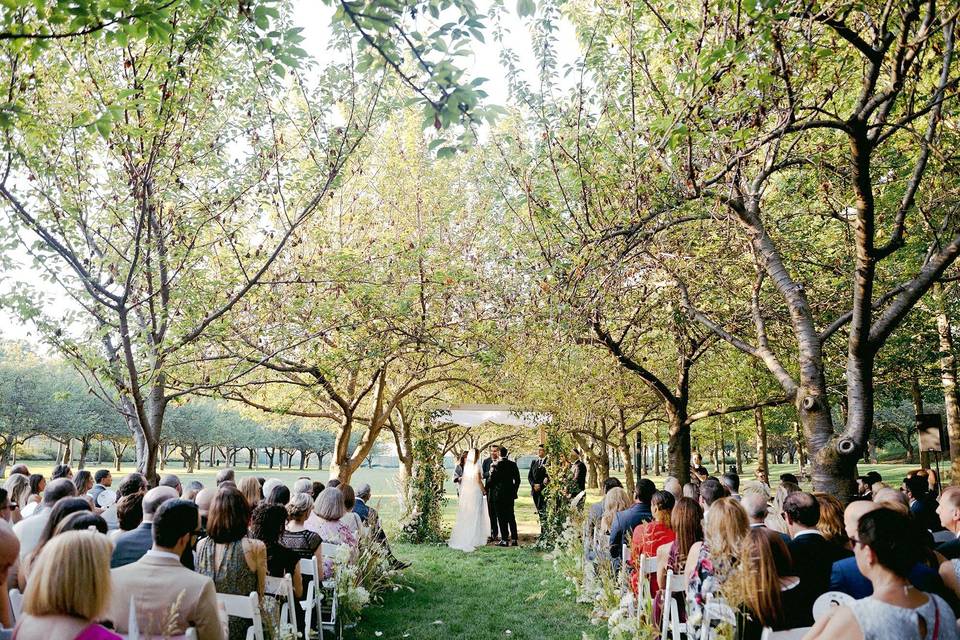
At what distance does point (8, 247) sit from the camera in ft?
22.3

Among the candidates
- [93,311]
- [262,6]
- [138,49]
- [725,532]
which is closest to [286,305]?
[93,311]

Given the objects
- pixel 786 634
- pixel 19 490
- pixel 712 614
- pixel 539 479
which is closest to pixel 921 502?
pixel 712 614

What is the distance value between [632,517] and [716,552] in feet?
9.97

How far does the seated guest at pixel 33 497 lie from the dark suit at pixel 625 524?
614cm

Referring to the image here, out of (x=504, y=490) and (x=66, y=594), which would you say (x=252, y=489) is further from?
(x=504, y=490)

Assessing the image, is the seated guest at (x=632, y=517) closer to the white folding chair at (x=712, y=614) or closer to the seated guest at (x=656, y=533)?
the seated guest at (x=656, y=533)

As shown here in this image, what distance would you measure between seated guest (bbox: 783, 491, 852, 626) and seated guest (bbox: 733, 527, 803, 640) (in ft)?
0.36

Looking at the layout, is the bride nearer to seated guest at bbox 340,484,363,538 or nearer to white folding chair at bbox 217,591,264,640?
seated guest at bbox 340,484,363,538

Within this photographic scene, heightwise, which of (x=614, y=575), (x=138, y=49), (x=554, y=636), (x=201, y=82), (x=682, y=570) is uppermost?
(x=138, y=49)

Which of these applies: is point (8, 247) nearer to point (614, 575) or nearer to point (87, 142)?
point (87, 142)

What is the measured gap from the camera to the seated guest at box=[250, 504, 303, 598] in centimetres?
522

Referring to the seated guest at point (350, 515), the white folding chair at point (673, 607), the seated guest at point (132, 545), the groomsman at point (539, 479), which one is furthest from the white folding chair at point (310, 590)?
the groomsman at point (539, 479)

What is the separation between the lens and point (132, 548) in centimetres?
448

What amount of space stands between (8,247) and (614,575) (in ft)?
25.0
